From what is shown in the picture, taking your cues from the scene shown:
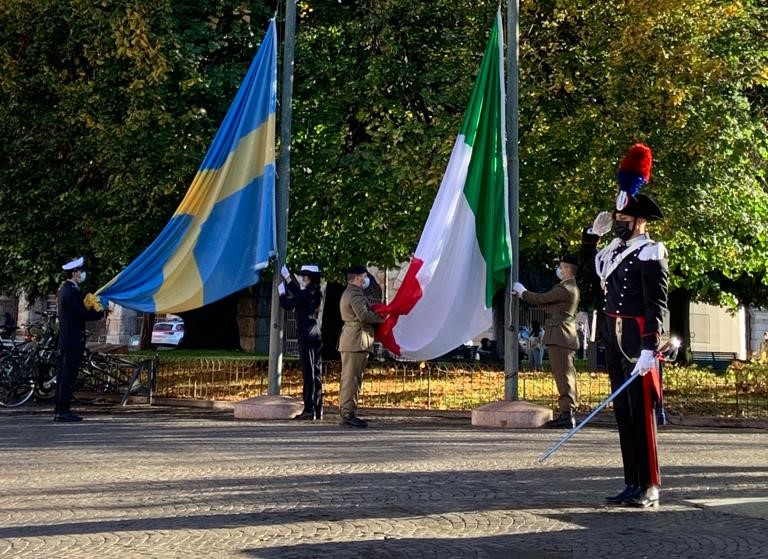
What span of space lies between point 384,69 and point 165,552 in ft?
44.9

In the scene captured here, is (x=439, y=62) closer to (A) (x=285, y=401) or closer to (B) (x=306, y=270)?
(B) (x=306, y=270)

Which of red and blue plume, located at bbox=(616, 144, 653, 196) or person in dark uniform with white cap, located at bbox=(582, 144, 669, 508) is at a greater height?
red and blue plume, located at bbox=(616, 144, 653, 196)

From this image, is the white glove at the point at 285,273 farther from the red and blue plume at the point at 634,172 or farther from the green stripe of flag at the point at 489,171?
the red and blue plume at the point at 634,172

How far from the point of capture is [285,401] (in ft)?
49.9

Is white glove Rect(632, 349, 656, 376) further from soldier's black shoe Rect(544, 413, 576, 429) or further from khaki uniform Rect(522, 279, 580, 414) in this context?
soldier's black shoe Rect(544, 413, 576, 429)

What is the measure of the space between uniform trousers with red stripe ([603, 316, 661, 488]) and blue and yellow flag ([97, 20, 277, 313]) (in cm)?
730

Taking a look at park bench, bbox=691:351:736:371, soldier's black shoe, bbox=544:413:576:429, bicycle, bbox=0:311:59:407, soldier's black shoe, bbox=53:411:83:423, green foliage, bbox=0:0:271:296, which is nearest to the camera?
soldier's black shoe, bbox=544:413:576:429

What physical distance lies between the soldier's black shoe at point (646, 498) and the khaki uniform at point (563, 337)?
626cm

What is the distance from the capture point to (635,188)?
8039mm

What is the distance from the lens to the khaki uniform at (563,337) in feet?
45.5

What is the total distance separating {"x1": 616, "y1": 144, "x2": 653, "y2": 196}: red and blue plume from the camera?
8039mm

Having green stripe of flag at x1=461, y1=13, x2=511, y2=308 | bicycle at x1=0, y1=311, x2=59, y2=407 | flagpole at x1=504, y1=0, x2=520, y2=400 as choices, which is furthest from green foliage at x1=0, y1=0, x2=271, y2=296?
green stripe of flag at x1=461, y1=13, x2=511, y2=308

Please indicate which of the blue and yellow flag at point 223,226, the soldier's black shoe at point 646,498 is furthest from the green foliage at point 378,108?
the soldier's black shoe at point 646,498

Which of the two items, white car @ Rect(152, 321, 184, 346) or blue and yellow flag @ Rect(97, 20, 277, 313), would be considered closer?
blue and yellow flag @ Rect(97, 20, 277, 313)
